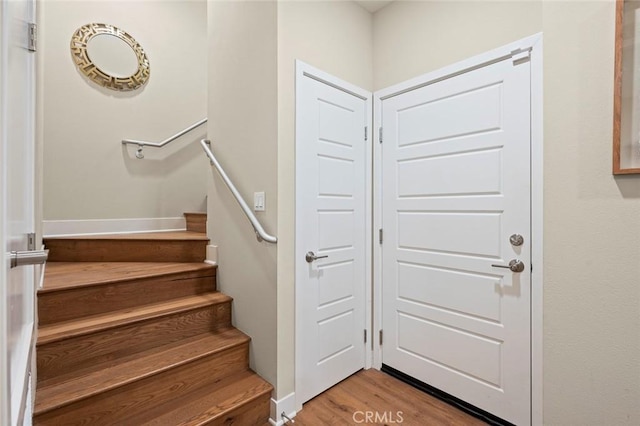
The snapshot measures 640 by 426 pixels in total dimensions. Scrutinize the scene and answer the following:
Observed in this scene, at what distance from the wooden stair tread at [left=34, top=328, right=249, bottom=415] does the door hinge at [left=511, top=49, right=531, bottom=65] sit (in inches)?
87.4

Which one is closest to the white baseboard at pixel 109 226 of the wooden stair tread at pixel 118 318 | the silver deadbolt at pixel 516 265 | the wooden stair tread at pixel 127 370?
the wooden stair tread at pixel 118 318

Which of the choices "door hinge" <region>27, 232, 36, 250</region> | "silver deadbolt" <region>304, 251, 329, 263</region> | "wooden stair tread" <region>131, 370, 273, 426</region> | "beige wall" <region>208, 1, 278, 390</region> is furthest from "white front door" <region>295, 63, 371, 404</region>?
"door hinge" <region>27, 232, 36, 250</region>

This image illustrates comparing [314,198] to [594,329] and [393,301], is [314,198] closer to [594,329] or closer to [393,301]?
[393,301]

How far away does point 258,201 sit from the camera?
1883 millimetres

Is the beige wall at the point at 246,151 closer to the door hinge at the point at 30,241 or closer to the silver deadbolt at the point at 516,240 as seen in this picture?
the door hinge at the point at 30,241

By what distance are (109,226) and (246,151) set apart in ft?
6.10

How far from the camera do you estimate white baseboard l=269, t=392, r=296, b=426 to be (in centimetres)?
173

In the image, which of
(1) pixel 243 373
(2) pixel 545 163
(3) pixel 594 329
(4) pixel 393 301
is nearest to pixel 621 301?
(3) pixel 594 329

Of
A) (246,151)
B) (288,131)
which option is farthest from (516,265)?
(246,151)

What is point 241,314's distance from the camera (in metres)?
2.04

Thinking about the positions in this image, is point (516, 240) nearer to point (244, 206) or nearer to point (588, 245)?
point (588, 245)

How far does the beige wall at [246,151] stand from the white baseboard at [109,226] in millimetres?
1155

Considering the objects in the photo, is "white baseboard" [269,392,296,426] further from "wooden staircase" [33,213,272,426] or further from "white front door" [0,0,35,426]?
"white front door" [0,0,35,426]

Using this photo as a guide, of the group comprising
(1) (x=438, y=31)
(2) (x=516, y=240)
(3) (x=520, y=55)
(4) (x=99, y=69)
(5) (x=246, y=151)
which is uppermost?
(4) (x=99, y=69)
